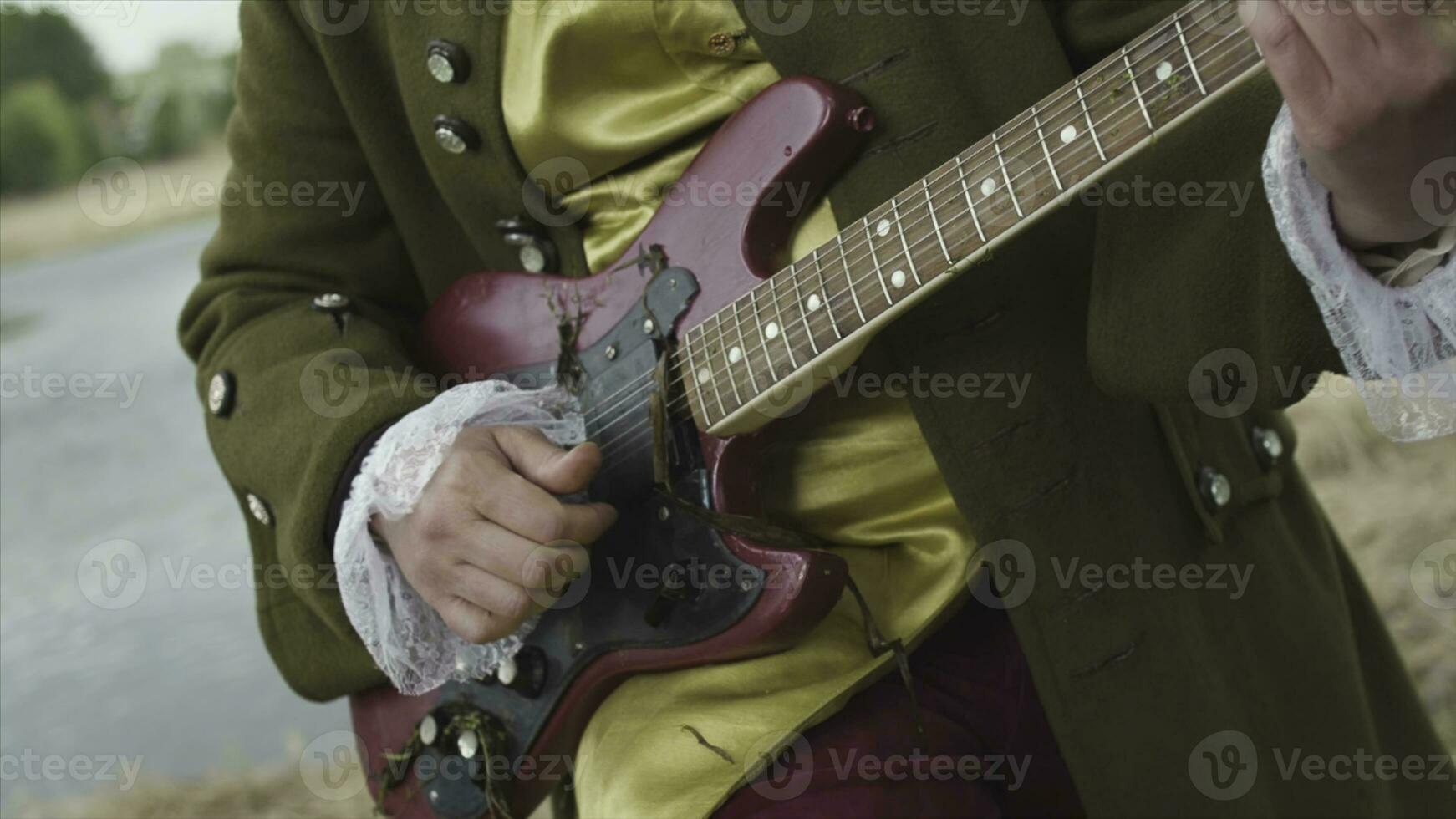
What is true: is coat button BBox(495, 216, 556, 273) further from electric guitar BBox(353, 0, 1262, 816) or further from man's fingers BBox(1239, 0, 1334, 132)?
man's fingers BBox(1239, 0, 1334, 132)

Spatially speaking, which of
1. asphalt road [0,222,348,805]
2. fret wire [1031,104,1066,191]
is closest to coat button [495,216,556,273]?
fret wire [1031,104,1066,191]

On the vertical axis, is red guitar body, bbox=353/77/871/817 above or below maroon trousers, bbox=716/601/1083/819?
above

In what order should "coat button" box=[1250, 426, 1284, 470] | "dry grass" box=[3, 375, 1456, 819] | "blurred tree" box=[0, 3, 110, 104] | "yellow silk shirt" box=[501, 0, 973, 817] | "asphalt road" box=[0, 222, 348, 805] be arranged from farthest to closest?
"blurred tree" box=[0, 3, 110, 104] → "asphalt road" box=[0, 222, 348, 805] → "dry grass" box=[3, 375, 1456, 819] → "coat button" box=[1250, 426, 1284, 470] → "yellow silk shirt" box=[501, 0, 973, 817]

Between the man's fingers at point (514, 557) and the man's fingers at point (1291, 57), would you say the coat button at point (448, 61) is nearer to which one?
the man's fingers at point (514, 557)

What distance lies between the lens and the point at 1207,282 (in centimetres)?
68

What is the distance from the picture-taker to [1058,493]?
82 cm

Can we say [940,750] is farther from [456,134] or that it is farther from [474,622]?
[456,134]

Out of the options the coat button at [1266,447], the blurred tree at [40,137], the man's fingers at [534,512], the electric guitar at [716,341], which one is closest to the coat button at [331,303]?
the electric guitar at [716,341]

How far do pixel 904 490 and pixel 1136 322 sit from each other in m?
0.22

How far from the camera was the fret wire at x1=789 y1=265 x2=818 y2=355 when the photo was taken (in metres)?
0.76

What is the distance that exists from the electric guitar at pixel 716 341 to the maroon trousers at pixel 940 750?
10 centimetres

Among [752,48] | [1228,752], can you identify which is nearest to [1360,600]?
[1228,752]

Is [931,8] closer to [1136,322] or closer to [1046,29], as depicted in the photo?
[1046,29]

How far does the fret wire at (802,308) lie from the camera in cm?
76
